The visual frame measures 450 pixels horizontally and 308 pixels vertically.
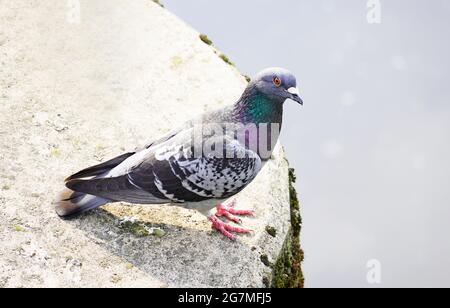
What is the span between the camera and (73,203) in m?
7.66

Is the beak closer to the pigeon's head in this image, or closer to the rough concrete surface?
the pigeon's head

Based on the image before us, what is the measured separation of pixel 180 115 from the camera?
939cm

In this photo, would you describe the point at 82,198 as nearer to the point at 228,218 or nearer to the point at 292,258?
the point at 228,218

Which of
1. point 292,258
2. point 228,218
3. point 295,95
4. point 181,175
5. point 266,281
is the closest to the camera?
point 295,95

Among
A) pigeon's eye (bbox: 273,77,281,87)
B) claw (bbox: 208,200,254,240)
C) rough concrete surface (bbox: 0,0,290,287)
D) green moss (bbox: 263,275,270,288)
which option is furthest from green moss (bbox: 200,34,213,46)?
green moss (bbox: 263,275,270,288)

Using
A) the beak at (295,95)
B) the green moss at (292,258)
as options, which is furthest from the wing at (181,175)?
the green moss at (292,258)

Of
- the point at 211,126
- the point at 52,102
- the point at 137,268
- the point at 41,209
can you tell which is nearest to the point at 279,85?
the point at 211,126

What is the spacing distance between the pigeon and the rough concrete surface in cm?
58

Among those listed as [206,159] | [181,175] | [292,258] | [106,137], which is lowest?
[292,258]

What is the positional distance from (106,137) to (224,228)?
229 cm

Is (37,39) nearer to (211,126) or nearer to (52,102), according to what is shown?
(52,102)

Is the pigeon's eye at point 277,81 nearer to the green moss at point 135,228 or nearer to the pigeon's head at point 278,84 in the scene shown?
the pigeon's head at point 278,84

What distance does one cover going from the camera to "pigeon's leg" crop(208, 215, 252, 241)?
7711 millimetres

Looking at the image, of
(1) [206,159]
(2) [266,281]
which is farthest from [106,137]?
(2) [266,281]
